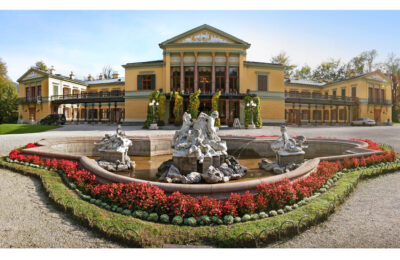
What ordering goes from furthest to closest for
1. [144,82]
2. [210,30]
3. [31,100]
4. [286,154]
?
1. [31,100]
2. [144,82]
3. [210,30]
4. [286,154]

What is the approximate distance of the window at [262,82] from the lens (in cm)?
3083

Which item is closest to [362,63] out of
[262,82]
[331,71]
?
[331,71]

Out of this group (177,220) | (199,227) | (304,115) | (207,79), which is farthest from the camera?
(304,115)

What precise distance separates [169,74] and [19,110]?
3141 cm

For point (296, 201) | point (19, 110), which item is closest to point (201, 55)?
point (296, 201)

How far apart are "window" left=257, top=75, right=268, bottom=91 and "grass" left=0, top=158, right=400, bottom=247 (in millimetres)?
27337

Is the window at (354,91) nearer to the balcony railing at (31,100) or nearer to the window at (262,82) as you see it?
the window at (262,82)

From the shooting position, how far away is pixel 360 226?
153 inches

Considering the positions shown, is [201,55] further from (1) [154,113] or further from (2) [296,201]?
(2) [296,201]

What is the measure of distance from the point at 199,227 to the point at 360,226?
273 centimetres

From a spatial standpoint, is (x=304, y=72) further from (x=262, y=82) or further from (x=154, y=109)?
(x=154, y=109)

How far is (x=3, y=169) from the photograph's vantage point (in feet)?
24.8

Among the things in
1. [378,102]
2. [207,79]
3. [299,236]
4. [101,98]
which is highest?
[207,79]

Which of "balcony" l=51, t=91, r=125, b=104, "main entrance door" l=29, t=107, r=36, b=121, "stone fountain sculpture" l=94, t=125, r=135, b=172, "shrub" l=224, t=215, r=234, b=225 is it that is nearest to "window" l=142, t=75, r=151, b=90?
"balcony" l=51, t=91, r=125, b=104
